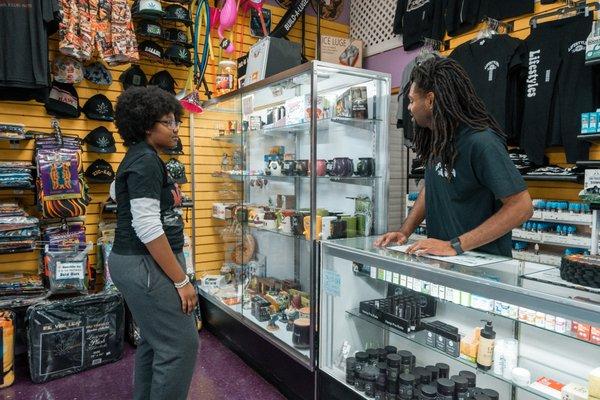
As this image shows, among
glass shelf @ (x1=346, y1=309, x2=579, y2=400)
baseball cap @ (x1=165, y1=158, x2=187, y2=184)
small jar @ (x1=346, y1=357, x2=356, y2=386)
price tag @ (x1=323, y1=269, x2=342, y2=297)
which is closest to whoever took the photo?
glass shelf @ (x1=346, y1=309, x2=579, y2=400)

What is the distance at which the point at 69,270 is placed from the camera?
11.1ft

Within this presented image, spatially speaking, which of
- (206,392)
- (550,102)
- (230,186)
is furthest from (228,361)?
(550,102)

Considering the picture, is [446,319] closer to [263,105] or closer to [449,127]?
[449,127]

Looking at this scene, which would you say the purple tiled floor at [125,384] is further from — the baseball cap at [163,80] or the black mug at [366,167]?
the baseball cap at [163,80]

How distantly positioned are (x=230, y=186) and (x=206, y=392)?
197 centimetres

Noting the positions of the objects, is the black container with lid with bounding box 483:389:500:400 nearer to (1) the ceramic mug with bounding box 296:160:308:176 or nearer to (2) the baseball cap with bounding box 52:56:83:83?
(1) the ceramic mug with bounding box 296:160:308:176

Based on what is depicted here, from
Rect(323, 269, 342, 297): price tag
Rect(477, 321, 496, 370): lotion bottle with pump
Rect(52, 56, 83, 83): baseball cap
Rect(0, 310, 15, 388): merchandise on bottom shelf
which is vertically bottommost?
Rect(0, 310, 15, 388): merchandise on bottom shelf

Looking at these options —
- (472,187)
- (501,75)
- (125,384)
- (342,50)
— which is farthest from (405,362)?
(342,50)

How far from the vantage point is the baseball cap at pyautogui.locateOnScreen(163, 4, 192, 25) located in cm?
386

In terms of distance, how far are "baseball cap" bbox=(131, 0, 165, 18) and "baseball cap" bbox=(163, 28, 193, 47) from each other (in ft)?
0.80

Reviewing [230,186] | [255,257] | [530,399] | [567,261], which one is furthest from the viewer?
[230,186]

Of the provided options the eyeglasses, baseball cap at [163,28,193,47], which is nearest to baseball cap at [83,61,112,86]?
baseball cap at [163,28,193,47]

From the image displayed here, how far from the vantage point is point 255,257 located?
13.0 feet

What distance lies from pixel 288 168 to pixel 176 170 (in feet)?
4.52
